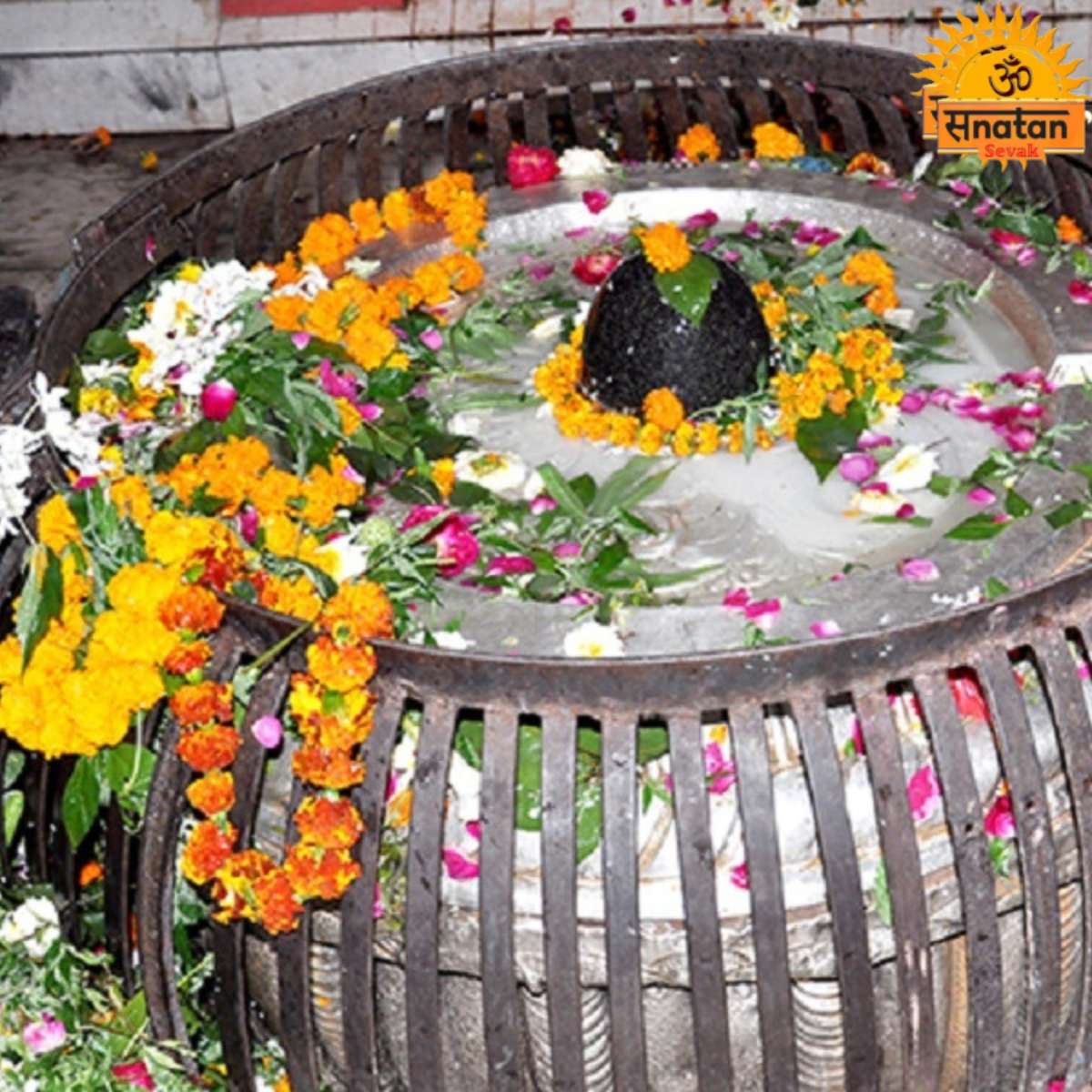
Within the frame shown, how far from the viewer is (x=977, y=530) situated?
3031 millimetres

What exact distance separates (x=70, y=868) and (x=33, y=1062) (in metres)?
0.39

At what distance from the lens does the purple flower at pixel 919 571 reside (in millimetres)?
2932

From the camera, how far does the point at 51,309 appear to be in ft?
11.5

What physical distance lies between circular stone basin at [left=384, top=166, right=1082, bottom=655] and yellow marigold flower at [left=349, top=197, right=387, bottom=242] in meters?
0.13

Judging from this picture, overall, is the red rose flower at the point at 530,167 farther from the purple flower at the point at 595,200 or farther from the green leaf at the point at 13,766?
the green leaf at the point at 13,766

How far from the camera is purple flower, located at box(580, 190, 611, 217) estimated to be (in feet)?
13.3

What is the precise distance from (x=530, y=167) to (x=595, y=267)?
38 centimetres

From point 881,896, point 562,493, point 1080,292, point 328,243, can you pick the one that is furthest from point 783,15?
point 881,896

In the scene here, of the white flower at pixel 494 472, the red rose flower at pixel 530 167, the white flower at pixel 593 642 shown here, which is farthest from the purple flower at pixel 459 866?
the red rose flower at pixel 530 167

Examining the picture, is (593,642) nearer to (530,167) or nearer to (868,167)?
(530,167)

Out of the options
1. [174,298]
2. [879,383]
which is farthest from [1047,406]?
[174,298]

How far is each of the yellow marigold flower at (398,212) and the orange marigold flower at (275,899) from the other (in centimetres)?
179

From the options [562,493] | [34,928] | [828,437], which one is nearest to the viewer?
[34,928]

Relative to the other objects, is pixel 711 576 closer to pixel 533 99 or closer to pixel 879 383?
pixel 879 383
